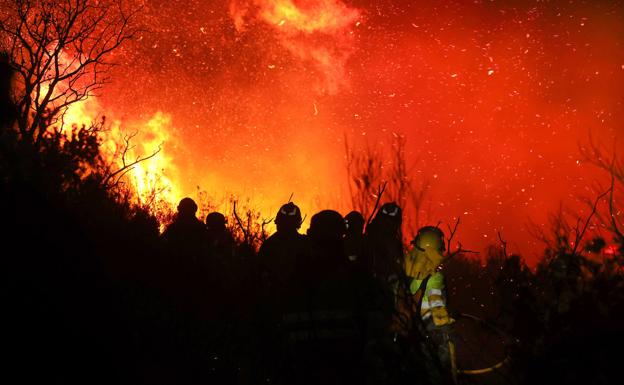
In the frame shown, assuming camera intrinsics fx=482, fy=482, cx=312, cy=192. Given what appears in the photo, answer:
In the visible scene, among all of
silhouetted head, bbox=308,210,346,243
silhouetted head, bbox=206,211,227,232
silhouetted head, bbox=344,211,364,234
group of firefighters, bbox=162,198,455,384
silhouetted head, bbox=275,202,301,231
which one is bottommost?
group of firefighters, bbox=162,198,455,384

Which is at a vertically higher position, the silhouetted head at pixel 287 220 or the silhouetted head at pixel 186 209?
the silhouetted head at pixel 186 209

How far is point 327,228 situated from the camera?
376cm

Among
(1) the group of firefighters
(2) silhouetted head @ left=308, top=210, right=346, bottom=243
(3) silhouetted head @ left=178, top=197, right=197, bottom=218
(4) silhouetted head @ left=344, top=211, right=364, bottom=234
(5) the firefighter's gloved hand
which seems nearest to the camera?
(1) the group of firefighters

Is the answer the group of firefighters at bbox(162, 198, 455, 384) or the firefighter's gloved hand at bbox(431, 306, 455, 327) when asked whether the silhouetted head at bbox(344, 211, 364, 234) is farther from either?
the group of firefighters at bbox(162, 198, 455, 384)

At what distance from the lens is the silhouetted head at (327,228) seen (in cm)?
373

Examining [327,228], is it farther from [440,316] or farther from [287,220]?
[287,220]

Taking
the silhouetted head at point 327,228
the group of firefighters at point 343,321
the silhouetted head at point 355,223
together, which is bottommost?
the group of firefighters at point 343,321

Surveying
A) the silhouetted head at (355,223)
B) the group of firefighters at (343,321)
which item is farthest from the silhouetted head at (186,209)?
the group of firefighters at (343,321)

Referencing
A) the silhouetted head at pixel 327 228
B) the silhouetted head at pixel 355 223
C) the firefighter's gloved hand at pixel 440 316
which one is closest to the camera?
the silhouetted head at pixel 327 228

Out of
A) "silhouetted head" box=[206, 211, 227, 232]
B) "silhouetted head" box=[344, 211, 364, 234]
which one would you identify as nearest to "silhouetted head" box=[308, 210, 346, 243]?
"silhouetted head" box=[344, 211, 364, 234]

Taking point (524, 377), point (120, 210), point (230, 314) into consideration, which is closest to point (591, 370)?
point (524, 377)

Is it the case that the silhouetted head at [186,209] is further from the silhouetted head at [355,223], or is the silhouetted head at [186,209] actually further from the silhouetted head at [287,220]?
the silhouetted head at [355,223]

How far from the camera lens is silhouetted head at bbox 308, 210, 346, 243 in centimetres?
373

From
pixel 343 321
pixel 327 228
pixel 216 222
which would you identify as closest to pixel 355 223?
pixel 216 222
